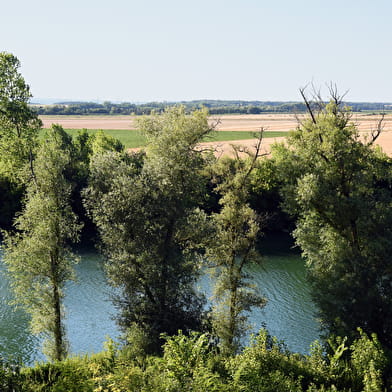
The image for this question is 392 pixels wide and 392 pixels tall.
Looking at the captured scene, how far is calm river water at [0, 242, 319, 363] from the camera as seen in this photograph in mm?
25375

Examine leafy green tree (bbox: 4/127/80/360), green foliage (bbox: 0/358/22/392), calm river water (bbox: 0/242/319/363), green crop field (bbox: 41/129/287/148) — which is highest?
green crop field (bbox: 41/129/287/148)

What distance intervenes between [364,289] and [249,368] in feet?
29.1

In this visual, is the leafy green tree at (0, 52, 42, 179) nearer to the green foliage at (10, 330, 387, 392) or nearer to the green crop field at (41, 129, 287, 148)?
the green foliage at (10, 330, 387, 392)

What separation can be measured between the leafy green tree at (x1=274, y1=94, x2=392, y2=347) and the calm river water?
3.86m

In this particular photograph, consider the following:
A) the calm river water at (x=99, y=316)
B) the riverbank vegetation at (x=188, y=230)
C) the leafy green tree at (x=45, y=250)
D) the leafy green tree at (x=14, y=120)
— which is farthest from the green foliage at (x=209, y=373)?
the leafy green tree at (x=14, y=120)

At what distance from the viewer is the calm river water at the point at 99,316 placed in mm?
25375

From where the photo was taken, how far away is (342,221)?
2202cm

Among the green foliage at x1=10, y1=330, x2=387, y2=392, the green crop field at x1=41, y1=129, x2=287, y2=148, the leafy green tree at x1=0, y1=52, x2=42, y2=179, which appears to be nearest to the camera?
the green foliage at x1=10, y1=330, x2=387, y2=392

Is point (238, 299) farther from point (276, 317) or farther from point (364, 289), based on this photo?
point (276, 317)

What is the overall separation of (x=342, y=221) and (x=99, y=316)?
15060 millimetres

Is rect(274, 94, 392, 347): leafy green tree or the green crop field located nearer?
rect(274, 94, 392, 347): leafy green tree

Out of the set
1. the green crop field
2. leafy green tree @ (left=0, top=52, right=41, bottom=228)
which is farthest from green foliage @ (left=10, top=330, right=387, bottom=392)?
the green crop field

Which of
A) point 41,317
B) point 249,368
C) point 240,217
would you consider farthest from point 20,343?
point 249,368

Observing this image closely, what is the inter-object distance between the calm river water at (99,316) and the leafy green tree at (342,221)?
3.86m
